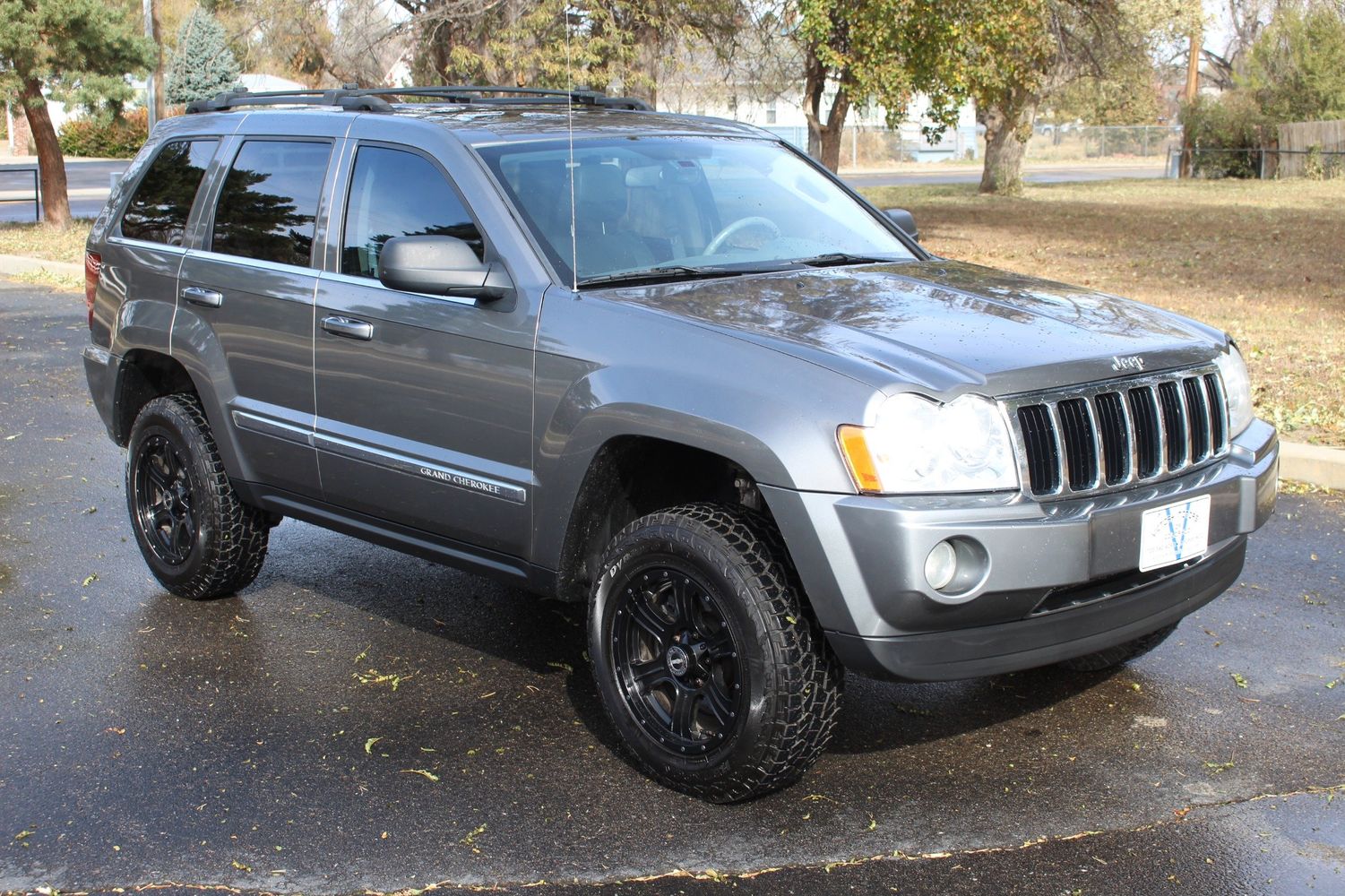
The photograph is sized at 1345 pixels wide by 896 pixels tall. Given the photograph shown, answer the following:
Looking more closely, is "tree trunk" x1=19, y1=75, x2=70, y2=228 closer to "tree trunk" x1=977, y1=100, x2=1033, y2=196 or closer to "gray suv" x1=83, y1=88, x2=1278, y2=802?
"gray suv" x1=83, y1=88, x2=1278, y2=802

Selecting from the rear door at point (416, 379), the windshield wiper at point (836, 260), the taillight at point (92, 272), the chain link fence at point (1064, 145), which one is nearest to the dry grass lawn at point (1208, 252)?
the windshield wiper at point (836, 260)

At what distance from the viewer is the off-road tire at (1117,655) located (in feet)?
16.4

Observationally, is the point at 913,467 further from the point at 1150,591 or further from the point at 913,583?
the point at 1150,591

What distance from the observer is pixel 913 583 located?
12.0 feet

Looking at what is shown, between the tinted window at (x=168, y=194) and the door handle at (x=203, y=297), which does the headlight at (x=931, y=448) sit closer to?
the door handle at (x=203, y=297)

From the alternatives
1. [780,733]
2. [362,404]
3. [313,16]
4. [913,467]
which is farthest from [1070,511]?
[313,16]

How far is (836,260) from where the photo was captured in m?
5.14

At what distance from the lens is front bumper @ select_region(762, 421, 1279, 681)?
3.67 meters

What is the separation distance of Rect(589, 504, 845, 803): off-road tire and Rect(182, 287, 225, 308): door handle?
2.20 m

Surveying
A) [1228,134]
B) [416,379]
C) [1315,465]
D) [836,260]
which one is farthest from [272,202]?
[1228,134]

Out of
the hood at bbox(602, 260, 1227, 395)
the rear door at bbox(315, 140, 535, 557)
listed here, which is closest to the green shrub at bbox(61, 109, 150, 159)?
the rear door at bbox(315, 140, 535, 557)

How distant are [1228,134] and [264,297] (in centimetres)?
4122

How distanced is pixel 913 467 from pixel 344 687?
7.54 feet

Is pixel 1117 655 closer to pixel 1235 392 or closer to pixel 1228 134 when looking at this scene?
pixel 1235 392
